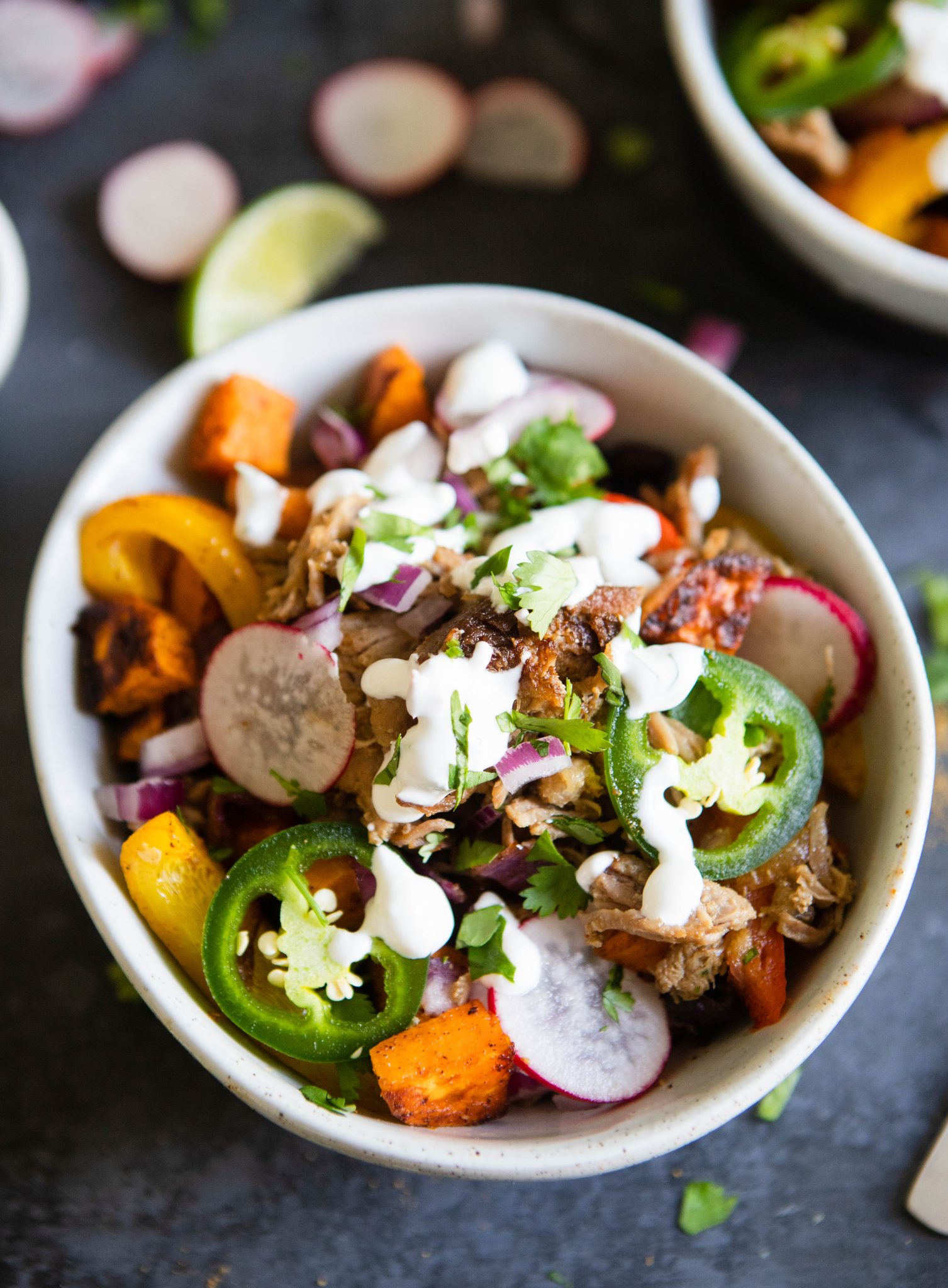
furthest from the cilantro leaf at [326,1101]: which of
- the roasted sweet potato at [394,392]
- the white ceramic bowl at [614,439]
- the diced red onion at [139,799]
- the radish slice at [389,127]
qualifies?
the radish slice at [389,127]

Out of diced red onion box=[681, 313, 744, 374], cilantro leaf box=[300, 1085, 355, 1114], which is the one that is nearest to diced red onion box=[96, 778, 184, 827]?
cilantro leaf box=[300, 1085, 355, 1114]

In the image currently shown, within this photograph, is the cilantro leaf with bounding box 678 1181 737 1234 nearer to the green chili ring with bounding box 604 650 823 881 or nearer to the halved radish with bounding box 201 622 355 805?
the green chili ring with bounding box 604 650 823 881

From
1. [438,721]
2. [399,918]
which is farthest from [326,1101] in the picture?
[438,721]

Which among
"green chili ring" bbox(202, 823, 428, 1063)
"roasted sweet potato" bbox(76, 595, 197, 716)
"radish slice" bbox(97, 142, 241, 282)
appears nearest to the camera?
"green chili ring" bbox(202, 823, 428, 1063)

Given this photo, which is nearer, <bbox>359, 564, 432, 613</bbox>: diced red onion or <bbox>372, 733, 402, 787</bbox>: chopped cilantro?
<bbox>372, 733, 402, 787</bbox>: chopped cilantro

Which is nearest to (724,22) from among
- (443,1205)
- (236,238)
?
(236,238)

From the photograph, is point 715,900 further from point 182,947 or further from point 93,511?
point 93,511
